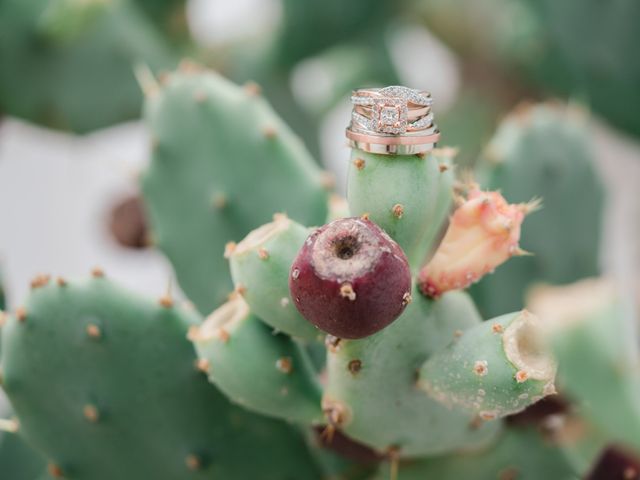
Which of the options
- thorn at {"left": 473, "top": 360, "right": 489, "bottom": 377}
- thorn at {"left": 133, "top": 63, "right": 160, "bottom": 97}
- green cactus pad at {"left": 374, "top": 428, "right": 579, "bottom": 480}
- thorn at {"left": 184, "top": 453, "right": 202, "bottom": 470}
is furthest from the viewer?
thorn at {"left": 133, "top": 63, "right": 160, "bottom": 97}

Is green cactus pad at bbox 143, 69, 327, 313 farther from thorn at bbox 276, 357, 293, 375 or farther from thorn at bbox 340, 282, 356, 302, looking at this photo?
thorn at bbox 340, 282, 356, 302

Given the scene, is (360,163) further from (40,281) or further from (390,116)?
(40,281)

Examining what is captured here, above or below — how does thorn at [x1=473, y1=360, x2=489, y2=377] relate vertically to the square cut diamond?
below

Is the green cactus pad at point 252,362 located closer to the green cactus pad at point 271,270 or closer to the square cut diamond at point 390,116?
the green cactus pad at point 271,270

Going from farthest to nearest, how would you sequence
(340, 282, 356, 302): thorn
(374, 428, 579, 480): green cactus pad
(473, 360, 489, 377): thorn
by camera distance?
1. (374, 428, 579, 480): green cactus pad
2. (473, 360, 489, 377): thorn
3. (340, 282, 356, 302): thorn

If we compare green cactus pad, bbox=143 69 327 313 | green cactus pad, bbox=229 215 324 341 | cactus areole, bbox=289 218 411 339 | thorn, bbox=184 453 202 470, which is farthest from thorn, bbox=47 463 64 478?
cactus areole, bbox=289 218 411 339

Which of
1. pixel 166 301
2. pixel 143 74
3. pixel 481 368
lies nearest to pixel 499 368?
pixel 481 368

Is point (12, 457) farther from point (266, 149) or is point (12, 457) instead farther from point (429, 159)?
point (429, 159)
